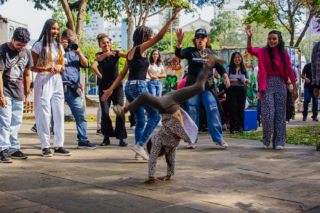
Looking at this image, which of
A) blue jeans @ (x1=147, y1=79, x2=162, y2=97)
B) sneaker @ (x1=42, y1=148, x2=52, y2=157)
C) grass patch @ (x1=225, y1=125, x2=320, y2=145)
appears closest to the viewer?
sneaker @ (x1=42, y1=148, x2=52, y2=157)

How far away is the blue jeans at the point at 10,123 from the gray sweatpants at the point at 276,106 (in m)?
4.20

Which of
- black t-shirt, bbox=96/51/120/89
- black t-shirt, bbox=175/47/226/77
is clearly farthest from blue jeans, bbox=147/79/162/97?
black t-shirt, bbox=175/47/226/77

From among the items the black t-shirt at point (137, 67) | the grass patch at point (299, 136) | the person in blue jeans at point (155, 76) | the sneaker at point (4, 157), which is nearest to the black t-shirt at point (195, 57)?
the black t-shirt at point (137, 67)

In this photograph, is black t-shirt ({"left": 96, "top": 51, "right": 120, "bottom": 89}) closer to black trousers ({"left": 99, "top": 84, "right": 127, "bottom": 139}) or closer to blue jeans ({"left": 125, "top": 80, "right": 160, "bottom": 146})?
black trousers ({"left": 99, "top": 84, "right": 127, "bottom": 139})

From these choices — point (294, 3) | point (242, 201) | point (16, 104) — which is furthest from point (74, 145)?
point (294, 3)

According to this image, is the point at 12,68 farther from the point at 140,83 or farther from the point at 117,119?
the point at 117,119

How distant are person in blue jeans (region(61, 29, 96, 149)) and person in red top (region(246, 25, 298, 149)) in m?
3.08

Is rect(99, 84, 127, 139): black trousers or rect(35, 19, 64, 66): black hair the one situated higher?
rect(35, 19, 64, 66): black hair

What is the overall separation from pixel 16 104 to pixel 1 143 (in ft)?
2.08

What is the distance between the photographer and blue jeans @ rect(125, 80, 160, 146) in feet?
19.1

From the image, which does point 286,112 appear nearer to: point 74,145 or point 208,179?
point 208,179

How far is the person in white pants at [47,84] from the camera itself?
6223 millimetres

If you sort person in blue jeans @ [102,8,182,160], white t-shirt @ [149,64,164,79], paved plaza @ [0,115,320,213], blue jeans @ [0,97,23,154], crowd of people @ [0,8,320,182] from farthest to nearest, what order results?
white t-shirt @ [149,64,164,79]
person in blue jeans @ [102,8,182,160]
blue jeans @ [0,97,23,154]
crowd of people @ [0,8,320,182]
paved plaza @ [0,115,320,213]

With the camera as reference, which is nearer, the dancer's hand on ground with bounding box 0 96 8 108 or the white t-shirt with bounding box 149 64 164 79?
the dancer's hand on ground with bounding box 0 96 8 108
